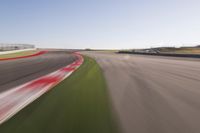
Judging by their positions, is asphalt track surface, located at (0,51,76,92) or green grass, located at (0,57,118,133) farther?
asphalt track surface, located at (0,51,76,92)

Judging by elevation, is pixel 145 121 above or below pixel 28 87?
above

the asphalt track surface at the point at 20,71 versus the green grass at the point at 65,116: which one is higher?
the green grass at the point at 65,116

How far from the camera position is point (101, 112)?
4.69 m

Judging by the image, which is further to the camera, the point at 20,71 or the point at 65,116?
the point at 20,71

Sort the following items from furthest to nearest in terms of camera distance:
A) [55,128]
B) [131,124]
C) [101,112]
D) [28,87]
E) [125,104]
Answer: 1. [28,87]
2. [125,104]
3. [101,112]
4. [131,124]
5. [55,128]

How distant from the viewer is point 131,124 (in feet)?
12.7

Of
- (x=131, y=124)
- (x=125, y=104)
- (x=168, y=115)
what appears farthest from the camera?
(x=125, y=104)

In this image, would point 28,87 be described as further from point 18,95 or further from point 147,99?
point 147,99

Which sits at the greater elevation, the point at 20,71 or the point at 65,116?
the point at 65,116

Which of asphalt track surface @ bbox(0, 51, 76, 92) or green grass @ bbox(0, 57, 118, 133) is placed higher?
green grass @ bbox(0, 57, 118, 133)

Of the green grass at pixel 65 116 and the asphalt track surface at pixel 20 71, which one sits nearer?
the green grass at pixel 65 116

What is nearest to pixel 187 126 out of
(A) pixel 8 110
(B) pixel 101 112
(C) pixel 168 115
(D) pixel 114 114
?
(C) pixel 168 115

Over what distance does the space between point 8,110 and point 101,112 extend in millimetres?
1876

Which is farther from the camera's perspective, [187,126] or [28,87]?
[28,87]
